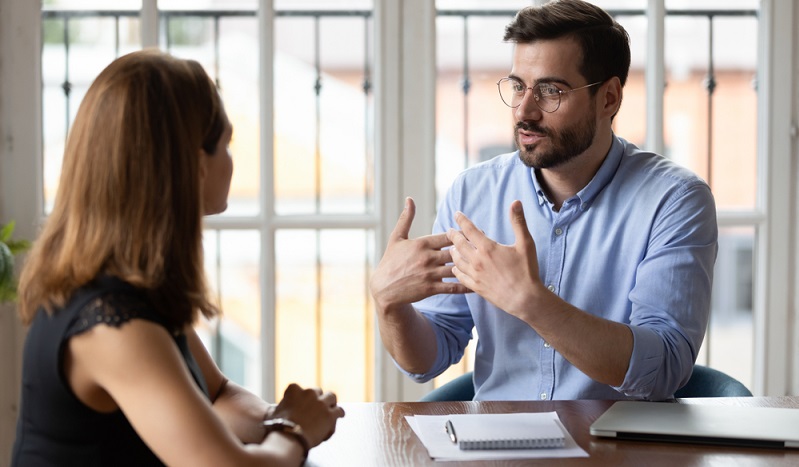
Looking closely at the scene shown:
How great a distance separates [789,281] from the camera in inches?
118

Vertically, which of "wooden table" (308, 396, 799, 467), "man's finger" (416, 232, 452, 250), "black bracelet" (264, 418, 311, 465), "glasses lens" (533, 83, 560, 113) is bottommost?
"wooden table" (308, 396, 799, 467)

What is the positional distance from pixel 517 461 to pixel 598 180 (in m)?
0.92

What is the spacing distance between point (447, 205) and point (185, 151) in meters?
1.15

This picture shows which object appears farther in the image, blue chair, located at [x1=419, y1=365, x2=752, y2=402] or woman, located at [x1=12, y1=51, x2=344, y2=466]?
blue chair, located at [x1=419, y1=365, x2=752, y2=402]

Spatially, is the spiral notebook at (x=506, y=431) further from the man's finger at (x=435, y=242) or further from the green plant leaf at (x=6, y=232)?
the green plant leaf at (x=6, y=232)

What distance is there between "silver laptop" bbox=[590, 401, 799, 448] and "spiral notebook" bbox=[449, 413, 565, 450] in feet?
0.29

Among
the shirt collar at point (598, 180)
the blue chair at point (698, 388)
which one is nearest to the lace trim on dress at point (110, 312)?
the blue chair at point (698, 388)

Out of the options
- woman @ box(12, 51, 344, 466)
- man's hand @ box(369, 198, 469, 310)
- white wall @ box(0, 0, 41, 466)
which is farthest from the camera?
white wall @ box(0, 0, 41, 466)

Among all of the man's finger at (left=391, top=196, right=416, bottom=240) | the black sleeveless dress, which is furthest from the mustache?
the black sleeveless dress

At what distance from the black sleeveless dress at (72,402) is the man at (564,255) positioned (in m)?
0.72

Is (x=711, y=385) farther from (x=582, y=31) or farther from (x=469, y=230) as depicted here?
(x=582, y=31)

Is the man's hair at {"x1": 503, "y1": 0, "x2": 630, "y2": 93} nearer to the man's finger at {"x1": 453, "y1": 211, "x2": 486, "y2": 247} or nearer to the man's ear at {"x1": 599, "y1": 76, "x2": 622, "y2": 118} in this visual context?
the man's ear at {"x1": 599, "y1": 76, "x2": 622, "y2": 118}

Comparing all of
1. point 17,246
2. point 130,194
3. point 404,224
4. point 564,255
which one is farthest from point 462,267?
point 17,246

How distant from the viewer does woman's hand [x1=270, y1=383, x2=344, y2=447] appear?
4.52 ft
